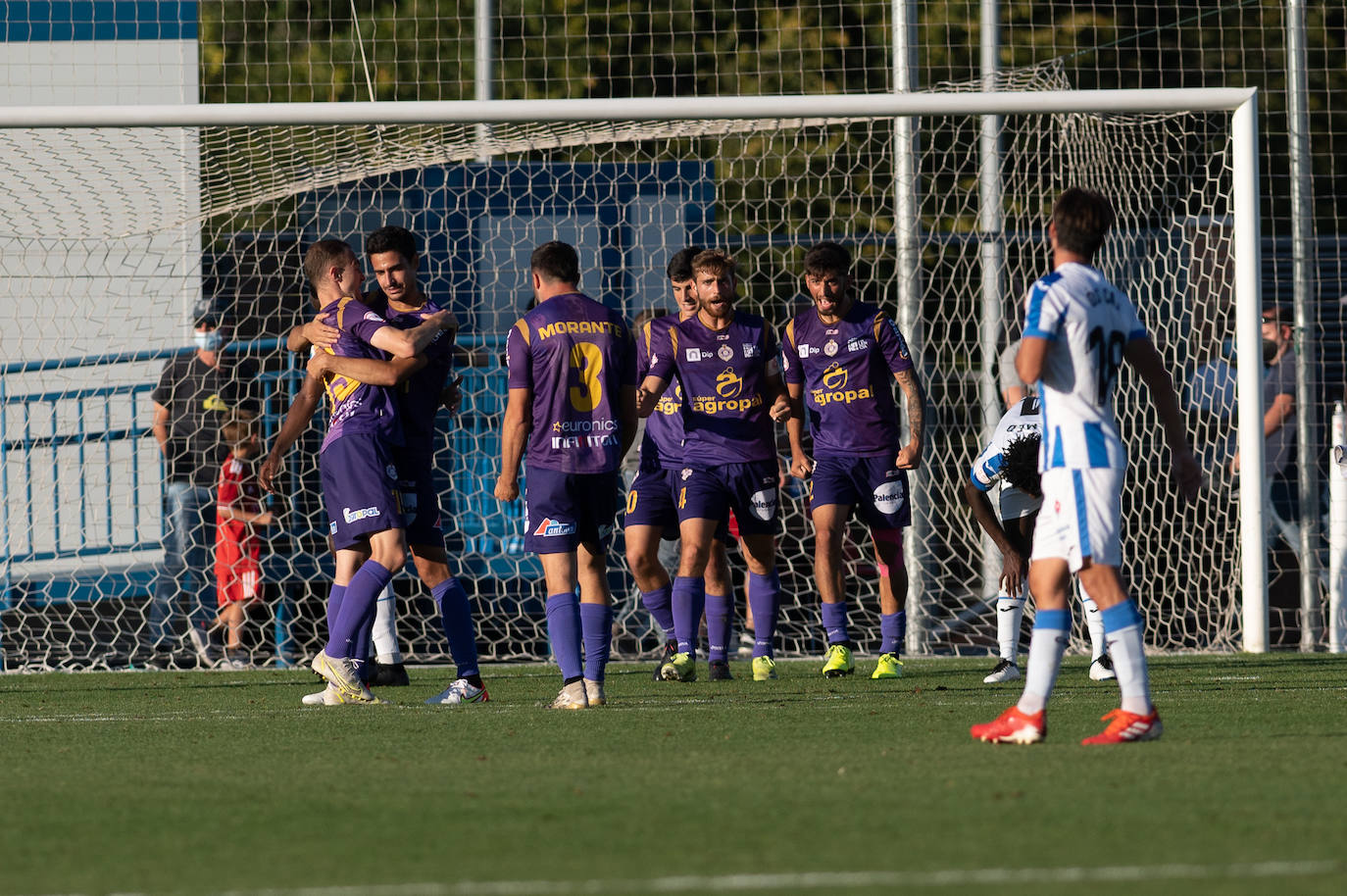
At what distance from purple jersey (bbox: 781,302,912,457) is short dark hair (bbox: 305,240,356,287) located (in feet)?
8.51

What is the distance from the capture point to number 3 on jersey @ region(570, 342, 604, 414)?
7.30 metres

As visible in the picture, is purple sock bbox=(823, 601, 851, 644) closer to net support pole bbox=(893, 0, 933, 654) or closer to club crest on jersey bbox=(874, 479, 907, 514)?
club crest on jersey bbox=(874, 479, 907, 514)

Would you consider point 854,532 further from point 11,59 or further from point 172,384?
point 11,59

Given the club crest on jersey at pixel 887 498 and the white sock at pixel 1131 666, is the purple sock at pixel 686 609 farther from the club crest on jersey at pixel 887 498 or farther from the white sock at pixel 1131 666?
the white sock at pixel 1131 666

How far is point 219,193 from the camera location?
447 inches

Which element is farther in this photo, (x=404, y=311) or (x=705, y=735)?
(x=404, y=311)

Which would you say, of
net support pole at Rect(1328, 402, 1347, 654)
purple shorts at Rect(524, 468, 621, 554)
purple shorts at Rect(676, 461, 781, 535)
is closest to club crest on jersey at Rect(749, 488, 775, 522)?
purple shorts at Rect(676, 461, 781, 535)

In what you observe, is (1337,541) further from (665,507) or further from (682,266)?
(682,266)

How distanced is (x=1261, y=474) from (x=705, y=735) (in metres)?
5.15

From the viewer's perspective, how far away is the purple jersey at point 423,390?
8086 millimetres

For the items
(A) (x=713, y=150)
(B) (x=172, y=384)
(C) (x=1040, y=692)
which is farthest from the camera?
(A) (x=713, y=150)


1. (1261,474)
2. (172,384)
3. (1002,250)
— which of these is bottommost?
(1261,474)

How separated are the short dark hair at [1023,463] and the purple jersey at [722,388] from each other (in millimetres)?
1422

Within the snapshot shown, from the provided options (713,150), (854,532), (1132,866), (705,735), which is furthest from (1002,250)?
(1132,866)
